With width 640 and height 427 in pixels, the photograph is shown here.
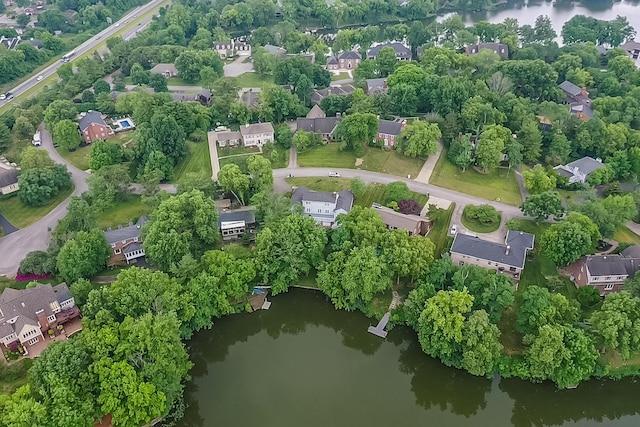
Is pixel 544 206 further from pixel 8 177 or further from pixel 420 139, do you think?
pixel 8 177

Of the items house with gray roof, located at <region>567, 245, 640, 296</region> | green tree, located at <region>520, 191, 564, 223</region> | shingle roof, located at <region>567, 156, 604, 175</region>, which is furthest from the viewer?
shingle roof, located at <region>567, 156, 604, 175</region>

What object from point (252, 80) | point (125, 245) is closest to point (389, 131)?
point (252, 80)

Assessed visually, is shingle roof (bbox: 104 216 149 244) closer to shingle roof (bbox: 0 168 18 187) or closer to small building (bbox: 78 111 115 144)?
shingle roof (bbox: 0 168 18 187)

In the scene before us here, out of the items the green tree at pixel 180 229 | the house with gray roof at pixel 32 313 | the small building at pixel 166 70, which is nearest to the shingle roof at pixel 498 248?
the green tree at pixel 180 229

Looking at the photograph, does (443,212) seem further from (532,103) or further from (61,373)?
(61,373)

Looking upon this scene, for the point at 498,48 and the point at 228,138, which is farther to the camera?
the point at 498,48

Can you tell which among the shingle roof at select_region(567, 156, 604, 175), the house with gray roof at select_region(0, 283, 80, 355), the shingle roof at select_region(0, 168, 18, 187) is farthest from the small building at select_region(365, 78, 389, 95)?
the house with gray roof at select_region(0, 283, 80, 355)
